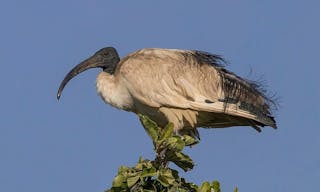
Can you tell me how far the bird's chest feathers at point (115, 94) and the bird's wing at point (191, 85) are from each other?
0.42ft

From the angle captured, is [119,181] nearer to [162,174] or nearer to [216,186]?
[162,174]

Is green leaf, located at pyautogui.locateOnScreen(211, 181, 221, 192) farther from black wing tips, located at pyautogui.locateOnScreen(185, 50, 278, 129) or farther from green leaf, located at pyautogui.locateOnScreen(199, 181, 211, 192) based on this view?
black wing tips, located at pyautogui.locateOnScreen(185, 50, 278, 129)

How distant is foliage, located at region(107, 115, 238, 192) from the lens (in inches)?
288

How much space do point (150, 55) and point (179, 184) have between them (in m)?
4.40

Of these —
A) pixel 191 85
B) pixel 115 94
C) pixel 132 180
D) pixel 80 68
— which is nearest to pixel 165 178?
pixel 132 180

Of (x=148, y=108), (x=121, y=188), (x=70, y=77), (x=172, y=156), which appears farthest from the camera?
(x=70, y=77)

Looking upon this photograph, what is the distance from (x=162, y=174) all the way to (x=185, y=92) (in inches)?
164

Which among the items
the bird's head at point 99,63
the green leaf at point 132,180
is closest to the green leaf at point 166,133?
the green leaf at point 132,180

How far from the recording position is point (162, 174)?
738cm

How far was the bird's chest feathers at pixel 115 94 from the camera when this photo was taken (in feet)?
37.1

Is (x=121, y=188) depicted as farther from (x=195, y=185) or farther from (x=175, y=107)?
(x=175, y=107)

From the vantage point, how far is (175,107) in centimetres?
1131

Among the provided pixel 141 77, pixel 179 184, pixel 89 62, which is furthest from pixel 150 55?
pixel 179 184

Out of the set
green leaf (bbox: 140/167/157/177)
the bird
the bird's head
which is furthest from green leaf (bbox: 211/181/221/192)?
the bird's head
